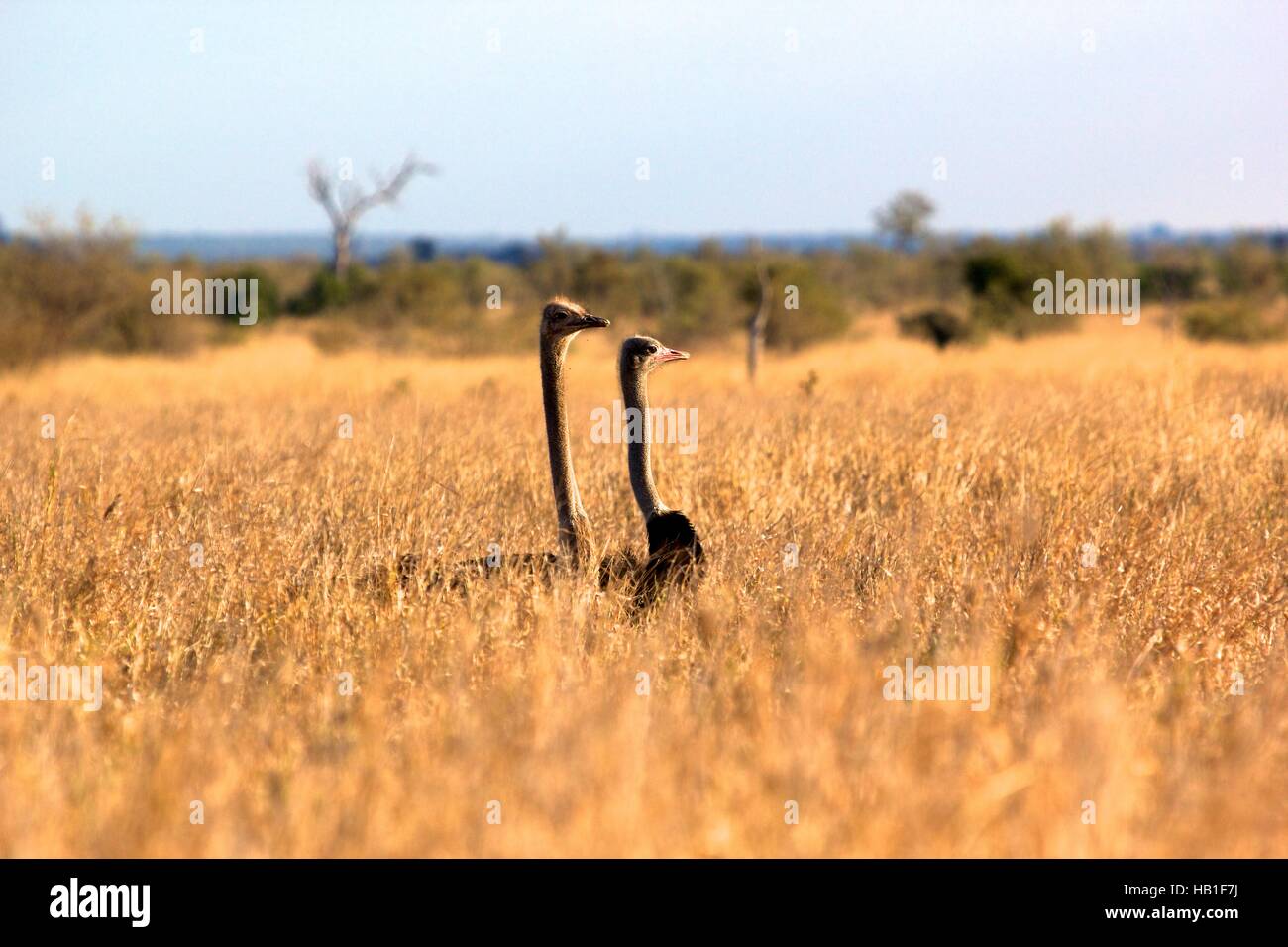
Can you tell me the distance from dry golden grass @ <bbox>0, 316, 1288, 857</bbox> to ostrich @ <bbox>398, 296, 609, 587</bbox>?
0.73 feet

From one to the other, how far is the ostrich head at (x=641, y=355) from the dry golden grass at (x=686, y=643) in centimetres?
80

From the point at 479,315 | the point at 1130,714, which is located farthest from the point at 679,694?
the point at 479,315

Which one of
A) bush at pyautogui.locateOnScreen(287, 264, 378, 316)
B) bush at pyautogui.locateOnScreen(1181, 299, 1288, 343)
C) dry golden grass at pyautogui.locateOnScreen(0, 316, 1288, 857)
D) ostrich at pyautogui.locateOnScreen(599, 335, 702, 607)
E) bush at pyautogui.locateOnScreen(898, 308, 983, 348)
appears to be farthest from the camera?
bush at pyautogui.locateOnScreen(287, 264, 378, 316)

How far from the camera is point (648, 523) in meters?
4.95

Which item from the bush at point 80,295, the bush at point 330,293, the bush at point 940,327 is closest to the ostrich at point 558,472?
the bush at point 80,295

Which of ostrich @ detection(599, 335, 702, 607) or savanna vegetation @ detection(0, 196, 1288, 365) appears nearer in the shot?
ostrich @ detection(599, 335, 702, 607)

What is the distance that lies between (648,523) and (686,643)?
747mm

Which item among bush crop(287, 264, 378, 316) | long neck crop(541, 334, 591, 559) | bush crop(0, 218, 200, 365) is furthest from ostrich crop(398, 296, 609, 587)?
bush crop(287, 264, 378, 316)

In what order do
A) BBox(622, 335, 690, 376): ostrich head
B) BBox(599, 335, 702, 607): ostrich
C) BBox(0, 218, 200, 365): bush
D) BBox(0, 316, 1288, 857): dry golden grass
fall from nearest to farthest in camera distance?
BBox(0, 316, 1288, 857): dry golden grass → BBox(599, 335, 702, 607): ostrich → BBox(622, 335, 690, 376): ostrich head → BBox(0, 218, 200, 365): bush

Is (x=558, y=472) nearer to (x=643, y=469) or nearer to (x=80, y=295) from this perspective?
(x=643, y=469)

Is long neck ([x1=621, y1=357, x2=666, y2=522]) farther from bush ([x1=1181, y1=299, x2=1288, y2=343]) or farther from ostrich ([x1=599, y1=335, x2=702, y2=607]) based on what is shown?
bush ([x1=1181, y1=299, x2=1288, y2=343])

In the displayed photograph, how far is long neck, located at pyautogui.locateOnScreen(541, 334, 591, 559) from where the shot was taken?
4.81 meters

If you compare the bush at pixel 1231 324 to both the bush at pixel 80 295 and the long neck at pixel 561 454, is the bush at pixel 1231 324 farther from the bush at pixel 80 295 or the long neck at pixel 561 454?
the long neck at pixel 561 454

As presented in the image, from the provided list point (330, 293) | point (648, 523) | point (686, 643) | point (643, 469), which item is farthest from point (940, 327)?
point (686, 643)
